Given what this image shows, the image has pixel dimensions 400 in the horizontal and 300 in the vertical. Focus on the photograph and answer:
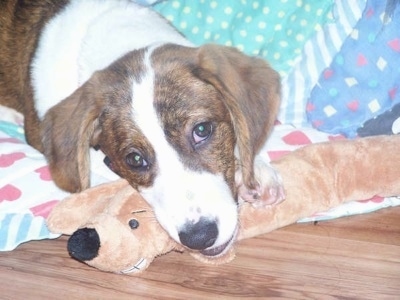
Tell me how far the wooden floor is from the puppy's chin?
0.03 metres

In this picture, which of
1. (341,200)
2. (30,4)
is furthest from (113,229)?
(30,4)

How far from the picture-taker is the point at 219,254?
2.43 meters

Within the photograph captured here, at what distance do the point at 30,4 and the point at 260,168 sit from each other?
5.16ft

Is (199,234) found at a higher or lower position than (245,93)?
lower

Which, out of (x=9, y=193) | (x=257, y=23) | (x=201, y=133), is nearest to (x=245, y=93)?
(x=201, y=133)

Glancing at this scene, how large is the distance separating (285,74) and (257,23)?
14.4 inches

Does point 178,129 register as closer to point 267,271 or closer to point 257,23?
point 267,271

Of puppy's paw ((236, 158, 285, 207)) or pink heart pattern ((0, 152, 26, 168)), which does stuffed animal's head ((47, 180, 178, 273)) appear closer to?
puppy's paw ((236, 158, 285, 207))

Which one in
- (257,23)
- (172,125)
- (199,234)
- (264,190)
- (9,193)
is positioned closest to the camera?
(199,234)

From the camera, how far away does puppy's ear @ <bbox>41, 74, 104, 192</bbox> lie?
8.58 feet

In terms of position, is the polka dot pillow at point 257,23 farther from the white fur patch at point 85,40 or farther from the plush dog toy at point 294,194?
the plush dog toy at point 294,194

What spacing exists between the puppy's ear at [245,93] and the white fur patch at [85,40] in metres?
0.43

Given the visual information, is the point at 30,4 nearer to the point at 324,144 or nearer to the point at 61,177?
the point at 61,177

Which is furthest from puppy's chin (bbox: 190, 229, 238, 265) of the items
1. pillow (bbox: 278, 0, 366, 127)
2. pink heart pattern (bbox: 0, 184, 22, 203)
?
pillow (bbox: 278, 0, 366, 127)
